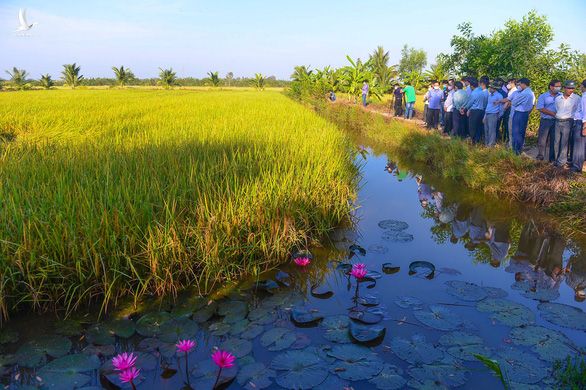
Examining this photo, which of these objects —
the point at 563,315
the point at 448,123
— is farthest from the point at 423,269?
the point at 448,123

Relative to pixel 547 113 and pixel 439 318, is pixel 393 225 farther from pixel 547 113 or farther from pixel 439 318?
pixel 547 113

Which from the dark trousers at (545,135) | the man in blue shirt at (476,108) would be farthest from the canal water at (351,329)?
the man in blue shirt at (476,108)

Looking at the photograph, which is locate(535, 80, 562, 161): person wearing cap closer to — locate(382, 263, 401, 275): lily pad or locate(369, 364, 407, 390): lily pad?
locate(382, 263, 401, 275): lily pad

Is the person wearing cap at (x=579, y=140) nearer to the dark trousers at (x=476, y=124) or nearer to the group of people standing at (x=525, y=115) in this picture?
the group of people standing at (x=525, y=115)

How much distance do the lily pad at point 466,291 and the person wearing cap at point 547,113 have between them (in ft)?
14.5

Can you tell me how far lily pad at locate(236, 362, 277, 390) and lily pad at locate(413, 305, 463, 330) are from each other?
1.07 m

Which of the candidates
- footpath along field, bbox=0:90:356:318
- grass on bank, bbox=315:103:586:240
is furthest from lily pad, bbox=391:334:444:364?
grass on bank, bbox=315:103:586:240

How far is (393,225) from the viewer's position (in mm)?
4145

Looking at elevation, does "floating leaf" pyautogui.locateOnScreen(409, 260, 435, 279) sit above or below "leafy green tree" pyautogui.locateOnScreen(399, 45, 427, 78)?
below

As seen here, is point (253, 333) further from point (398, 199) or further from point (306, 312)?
point (398, 199)

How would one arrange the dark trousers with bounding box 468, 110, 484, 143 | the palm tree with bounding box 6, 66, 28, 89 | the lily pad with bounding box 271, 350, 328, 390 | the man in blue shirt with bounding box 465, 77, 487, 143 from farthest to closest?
the palm tree with bounding box 6, 66, 28, 89, the dark trousers with bounding box 468, 110, 484, 143, the man in blue shirt with bounding box 465, 77, 487, 143, the lily pad with bounding box 271, 350, 328, 390

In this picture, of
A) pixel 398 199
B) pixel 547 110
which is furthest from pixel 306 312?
pixel 547 110

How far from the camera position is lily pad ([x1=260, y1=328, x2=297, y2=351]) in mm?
2053

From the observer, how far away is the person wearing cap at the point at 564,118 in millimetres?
5414
